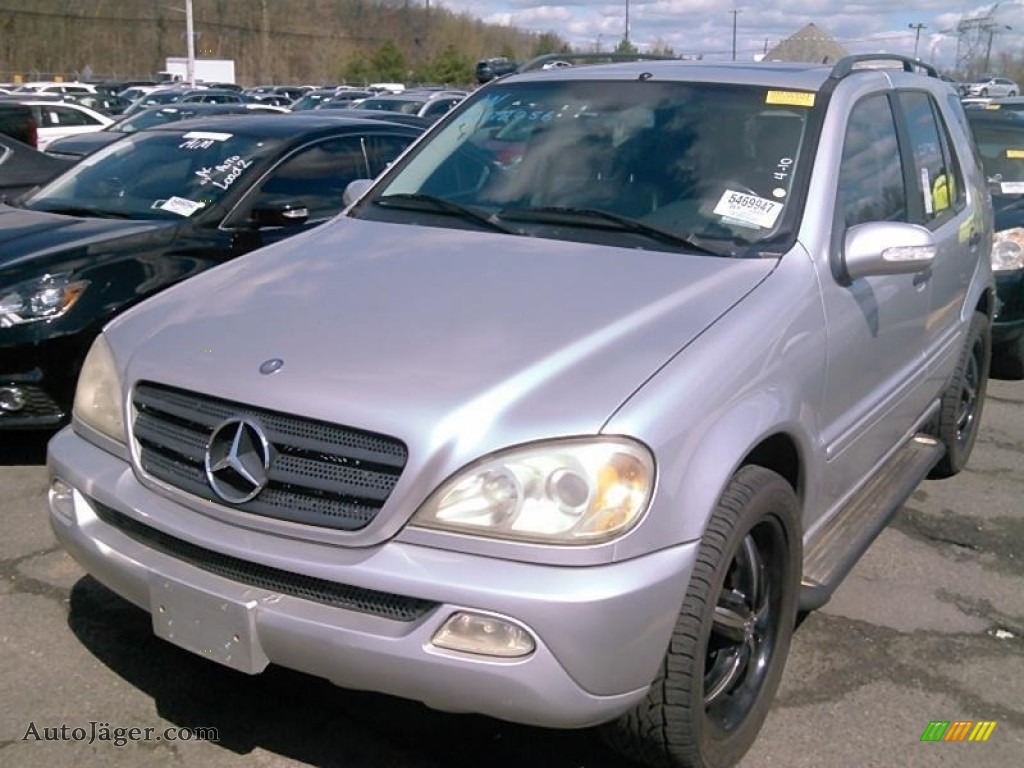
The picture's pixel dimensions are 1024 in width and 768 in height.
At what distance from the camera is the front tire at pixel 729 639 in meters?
2.56

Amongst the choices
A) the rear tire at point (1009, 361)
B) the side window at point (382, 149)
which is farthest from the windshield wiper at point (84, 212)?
the rear tire at point (1009, 361)

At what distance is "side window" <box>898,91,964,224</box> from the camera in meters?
4.39

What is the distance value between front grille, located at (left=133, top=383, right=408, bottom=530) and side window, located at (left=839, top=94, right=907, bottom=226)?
1.90 m

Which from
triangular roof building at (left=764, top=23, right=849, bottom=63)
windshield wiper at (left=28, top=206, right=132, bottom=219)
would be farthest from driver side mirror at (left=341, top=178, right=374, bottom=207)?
triangular roof building at (left=764, top=23, right=849, bottom=63)

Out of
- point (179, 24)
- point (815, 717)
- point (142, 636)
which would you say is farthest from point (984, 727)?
point (179, 24)

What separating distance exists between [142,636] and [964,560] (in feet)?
10.5

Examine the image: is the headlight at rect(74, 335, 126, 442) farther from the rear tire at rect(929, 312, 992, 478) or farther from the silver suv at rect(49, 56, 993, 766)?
the rear tire at rect(929, 312, 992, 478)

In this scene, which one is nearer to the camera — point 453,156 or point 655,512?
point 655,512

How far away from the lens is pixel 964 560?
4.49 metres

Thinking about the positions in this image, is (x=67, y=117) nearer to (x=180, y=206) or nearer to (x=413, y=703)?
(x=180, y=206)

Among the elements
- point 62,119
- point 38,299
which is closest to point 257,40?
point 62,119

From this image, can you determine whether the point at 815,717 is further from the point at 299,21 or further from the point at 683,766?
the point at 299,21

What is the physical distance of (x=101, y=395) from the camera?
3061 millimetres

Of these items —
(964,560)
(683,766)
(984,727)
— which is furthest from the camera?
(964,560)
